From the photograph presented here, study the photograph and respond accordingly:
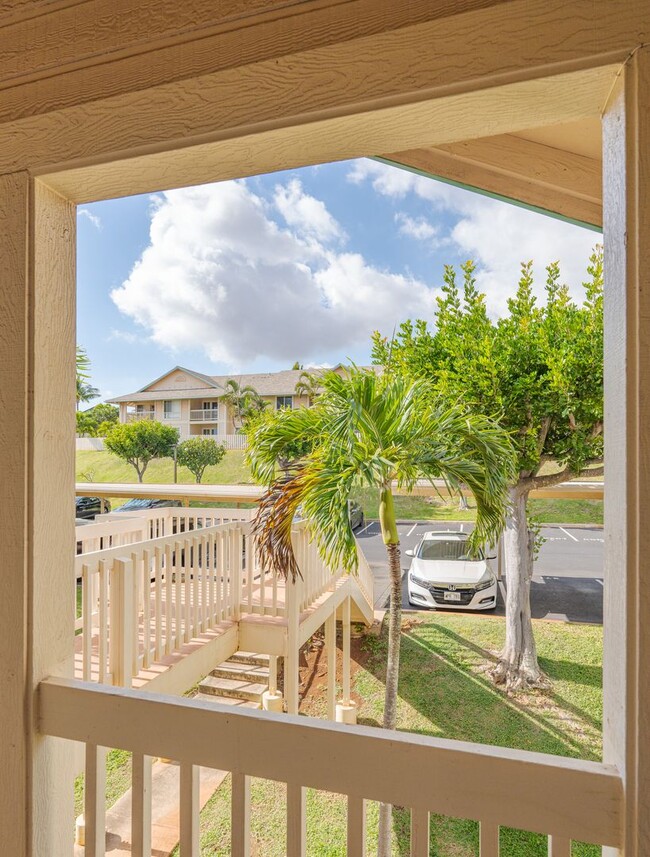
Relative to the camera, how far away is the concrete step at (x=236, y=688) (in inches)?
164

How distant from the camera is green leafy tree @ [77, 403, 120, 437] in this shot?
3.33 meters

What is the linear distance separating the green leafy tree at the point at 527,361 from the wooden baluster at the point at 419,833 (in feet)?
7.89

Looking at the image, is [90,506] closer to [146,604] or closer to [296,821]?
[146,604]

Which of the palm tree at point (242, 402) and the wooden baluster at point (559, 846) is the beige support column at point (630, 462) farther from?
the palm tree at point (242, 402)

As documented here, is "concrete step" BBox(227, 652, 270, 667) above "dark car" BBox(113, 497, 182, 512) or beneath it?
beneath

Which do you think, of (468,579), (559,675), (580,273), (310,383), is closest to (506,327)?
(580,273)

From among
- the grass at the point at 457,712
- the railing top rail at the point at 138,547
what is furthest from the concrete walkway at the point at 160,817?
the railing top rail at the point at 138,547

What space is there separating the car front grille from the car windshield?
0.36 meters

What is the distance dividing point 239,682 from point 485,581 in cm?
238

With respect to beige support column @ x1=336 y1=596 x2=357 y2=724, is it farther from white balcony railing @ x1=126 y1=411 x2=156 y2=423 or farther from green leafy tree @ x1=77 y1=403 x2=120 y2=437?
green leafy tree @ x1=77 y1=403 x2=120 y2=437

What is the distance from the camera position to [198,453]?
3572 millimetres

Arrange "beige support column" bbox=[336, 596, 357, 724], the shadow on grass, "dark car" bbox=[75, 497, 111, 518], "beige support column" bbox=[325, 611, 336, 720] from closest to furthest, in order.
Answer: the shadow on grass < "beige support column" bbox=[325, 611, 336, 720] < "beige support column" bbox=[336, 596, 357, 724] < "dark car" bbox=[75, 497, 111, 518]

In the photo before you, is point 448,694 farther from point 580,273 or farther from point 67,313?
point 67,313

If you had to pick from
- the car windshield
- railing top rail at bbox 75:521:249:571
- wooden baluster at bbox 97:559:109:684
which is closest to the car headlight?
the car windshield
